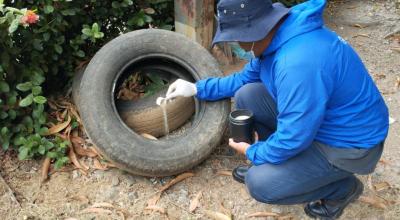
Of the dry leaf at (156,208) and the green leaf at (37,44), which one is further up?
the green leaf at (37,44)

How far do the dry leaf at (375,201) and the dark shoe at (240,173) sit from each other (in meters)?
0.75

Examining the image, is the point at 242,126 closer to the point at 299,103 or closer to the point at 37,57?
the point at 299,103

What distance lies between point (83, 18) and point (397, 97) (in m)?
2.63

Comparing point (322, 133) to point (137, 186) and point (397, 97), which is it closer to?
point (137, 186)

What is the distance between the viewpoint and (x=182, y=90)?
2932mm

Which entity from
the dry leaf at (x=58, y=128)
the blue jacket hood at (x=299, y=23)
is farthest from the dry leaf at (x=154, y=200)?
the blue jacket hood at (x=299, y=23)

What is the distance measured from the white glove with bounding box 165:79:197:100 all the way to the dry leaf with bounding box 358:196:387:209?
50.1 inches

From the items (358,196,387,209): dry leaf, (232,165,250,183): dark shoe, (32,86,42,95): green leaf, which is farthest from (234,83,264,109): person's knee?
(32,86,42,95): green leaf

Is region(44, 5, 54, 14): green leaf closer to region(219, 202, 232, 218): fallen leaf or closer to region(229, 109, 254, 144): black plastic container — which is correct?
region(229, 109, 254, 144): black plastic container

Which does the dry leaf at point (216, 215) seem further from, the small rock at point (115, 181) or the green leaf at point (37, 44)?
the green leaf at point (37, 44)

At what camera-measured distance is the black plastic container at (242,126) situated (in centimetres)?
258

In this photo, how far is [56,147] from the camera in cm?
306

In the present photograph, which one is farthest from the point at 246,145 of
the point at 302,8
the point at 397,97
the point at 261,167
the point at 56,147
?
the point at 397,97

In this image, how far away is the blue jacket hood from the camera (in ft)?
7.03
